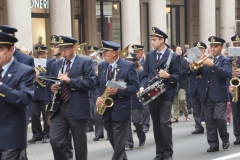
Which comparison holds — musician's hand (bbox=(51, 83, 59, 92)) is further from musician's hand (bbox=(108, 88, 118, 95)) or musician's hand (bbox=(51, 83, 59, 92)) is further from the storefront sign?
the storefront sign

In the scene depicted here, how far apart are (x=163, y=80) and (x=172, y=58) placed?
38 centimetres

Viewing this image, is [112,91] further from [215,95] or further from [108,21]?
[108,21]

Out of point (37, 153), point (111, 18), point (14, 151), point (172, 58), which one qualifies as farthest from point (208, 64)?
point (111, 18)

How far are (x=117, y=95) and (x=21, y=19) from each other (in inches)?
317

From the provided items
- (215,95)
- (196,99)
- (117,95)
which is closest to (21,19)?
(196,99)

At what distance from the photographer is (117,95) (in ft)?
31.0

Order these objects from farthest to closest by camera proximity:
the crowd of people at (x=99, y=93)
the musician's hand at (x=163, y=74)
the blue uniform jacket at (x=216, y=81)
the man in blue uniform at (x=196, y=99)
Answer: the man in blue uniform at (x=196, y=99)
the blue uniform jacket at (x=216, y=81)
the musician's hand at (x=163, y=74)
the crowd of people at (x=99, y=93)

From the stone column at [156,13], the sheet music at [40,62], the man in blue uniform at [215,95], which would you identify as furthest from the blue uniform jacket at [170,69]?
the stone column at [156,13]

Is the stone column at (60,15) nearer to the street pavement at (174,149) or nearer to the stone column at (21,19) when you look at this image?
the stone column at (21,19)

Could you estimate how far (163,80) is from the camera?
33.5 feet

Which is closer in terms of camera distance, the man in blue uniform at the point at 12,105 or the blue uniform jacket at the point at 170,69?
the man in blue uniform at the point at 12,105

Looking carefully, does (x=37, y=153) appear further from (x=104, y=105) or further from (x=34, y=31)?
(x=34, y=31)

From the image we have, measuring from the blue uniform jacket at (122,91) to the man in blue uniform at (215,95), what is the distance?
2.07 metres

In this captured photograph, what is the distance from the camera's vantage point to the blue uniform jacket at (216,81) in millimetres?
11195
